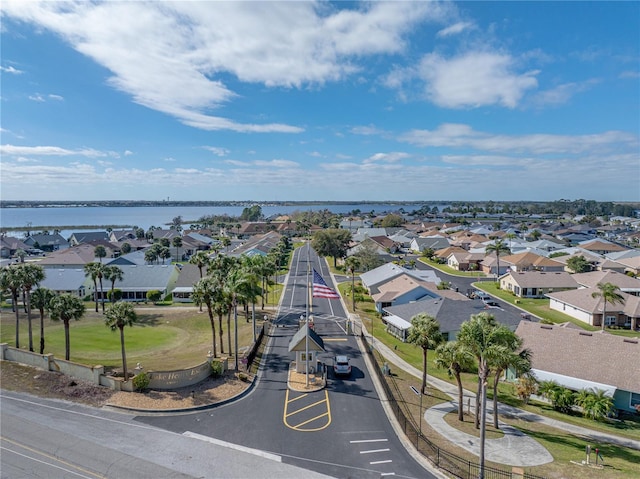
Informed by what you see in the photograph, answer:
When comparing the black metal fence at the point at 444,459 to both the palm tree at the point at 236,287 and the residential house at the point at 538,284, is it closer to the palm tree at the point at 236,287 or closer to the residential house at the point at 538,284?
the palm tree at the point at 236,287

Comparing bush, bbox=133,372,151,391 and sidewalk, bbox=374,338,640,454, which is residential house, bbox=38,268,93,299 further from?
sidewalk, bbox=374,338,640,454

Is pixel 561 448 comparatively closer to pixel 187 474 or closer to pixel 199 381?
pixel 187 474

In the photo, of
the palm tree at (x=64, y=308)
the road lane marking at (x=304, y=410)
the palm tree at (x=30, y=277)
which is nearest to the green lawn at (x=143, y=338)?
the palm tree at (x=30, y=277)

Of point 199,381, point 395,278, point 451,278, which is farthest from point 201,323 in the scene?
point 451,278

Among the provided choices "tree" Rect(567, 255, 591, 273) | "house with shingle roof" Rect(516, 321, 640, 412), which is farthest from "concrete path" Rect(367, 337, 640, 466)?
"tree" Rect(567, 255, 591, 273)

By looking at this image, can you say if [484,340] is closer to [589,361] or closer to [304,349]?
[304,349]
